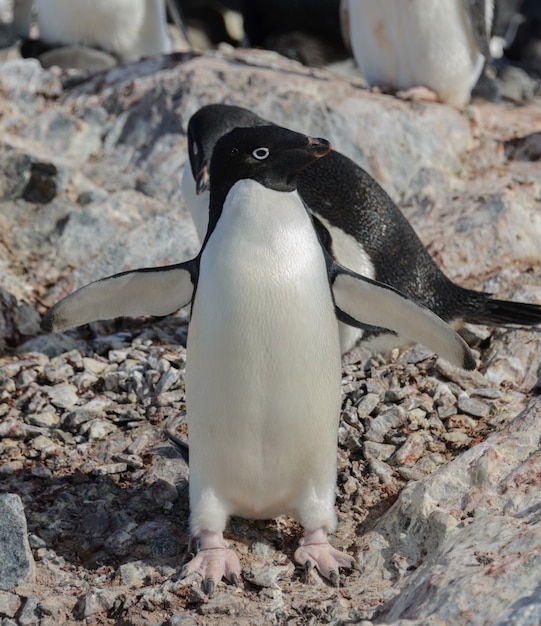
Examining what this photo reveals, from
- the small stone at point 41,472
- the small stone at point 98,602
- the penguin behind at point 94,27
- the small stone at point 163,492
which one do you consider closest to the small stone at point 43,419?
the small stone at point 41,472

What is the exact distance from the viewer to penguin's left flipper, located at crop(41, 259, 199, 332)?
2.96 meters

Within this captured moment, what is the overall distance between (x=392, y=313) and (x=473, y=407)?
2.34ft

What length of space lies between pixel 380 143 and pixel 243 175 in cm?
272

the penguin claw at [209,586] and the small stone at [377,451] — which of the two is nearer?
the penguin claw at [209,586]

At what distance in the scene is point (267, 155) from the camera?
9.20 ft

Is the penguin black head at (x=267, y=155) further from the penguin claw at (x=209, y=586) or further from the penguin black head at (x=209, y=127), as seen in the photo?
the penguin black head at (x=209, y=127)

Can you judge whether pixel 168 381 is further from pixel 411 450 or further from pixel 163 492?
pixel 411 450

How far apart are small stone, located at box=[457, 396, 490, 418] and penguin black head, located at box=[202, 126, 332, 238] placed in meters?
1.06

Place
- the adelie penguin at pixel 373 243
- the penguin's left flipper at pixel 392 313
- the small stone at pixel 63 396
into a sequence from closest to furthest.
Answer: the penguin's left flipper at pixel 392 313
the small stone at pixel 63 396
the adelie penguin at pixel 373 243

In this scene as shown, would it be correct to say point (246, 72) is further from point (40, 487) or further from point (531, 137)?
point (40, 487)

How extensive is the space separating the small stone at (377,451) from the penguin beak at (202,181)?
131 centimetres

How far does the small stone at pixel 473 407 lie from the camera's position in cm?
346

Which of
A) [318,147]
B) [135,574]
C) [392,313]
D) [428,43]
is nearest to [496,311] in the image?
[392,313]

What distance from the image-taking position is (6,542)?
2713 millimetres
